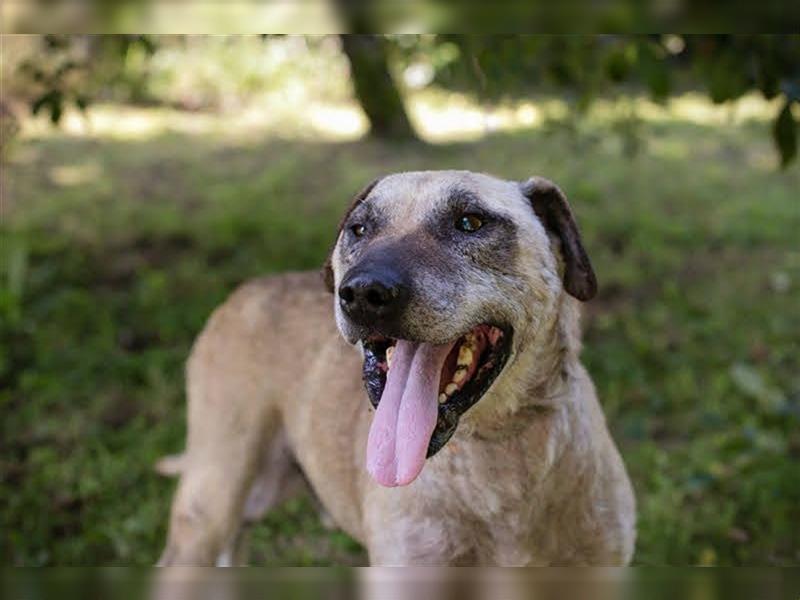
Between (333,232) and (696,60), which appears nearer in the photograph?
(696,60)

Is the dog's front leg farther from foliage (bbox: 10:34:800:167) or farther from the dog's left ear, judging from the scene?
foliage (bbox: 10:34:800:167)

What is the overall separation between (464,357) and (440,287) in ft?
1.05

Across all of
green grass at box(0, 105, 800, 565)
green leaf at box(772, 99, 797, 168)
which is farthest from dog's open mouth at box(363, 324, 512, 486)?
green grass at box(0, 105, 800, 565)

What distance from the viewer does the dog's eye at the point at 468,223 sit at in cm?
296

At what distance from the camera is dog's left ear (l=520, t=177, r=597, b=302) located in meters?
3.10

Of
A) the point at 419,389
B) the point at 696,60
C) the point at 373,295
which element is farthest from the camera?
the point at 696,60

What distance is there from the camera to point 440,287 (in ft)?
8.81

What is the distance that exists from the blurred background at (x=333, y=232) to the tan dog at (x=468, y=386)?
75 centimetres

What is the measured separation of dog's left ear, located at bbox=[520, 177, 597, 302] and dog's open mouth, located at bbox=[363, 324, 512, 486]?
0.34 metres

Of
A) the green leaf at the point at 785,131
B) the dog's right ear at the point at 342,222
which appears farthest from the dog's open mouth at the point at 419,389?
Answer: the green leaf at the point at 785,131

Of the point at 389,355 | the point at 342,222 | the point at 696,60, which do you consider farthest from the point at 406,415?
the point at 696,60

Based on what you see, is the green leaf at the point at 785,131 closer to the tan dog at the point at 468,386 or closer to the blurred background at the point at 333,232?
the blurred background at the point at 333,232

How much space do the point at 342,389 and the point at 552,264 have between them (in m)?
1.03

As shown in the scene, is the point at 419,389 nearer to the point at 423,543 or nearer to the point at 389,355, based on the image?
the point at 389,355
